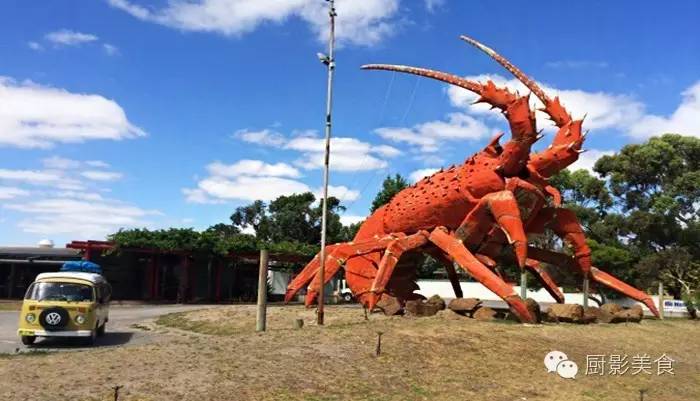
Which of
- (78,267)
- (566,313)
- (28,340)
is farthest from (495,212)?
(78,267)

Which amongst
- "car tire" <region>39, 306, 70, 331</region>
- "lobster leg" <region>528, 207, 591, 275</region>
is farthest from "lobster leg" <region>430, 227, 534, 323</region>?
"car tire" <region>39, 306, 70, 331</region>

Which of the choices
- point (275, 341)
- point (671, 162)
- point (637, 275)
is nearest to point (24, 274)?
point (275, 341)

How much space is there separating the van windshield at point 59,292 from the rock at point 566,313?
39.1 ft

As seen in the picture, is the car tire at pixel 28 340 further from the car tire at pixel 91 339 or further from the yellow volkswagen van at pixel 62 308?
the car tire at pixel 91 339

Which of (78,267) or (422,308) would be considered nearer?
(422,308)

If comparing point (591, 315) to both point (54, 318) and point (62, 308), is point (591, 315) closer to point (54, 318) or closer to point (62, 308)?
point (62, 308)

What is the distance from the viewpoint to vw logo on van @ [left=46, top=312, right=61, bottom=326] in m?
15.0

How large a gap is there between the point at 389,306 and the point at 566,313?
15.3 feet

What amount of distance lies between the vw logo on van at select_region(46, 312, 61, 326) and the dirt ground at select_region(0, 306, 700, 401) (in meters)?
4.59

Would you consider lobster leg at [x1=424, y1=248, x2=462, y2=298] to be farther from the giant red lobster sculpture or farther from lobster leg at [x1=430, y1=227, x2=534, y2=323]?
lobster leg at [x1=430, y1=227, x2=534, y2=323]

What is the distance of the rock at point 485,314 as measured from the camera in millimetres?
15378

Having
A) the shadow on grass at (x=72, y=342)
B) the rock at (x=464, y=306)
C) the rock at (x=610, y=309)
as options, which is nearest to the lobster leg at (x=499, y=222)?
the rock at (x=464, y=306)

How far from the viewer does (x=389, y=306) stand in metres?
17.3

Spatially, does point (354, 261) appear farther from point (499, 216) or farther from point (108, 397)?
point (108, 397)
